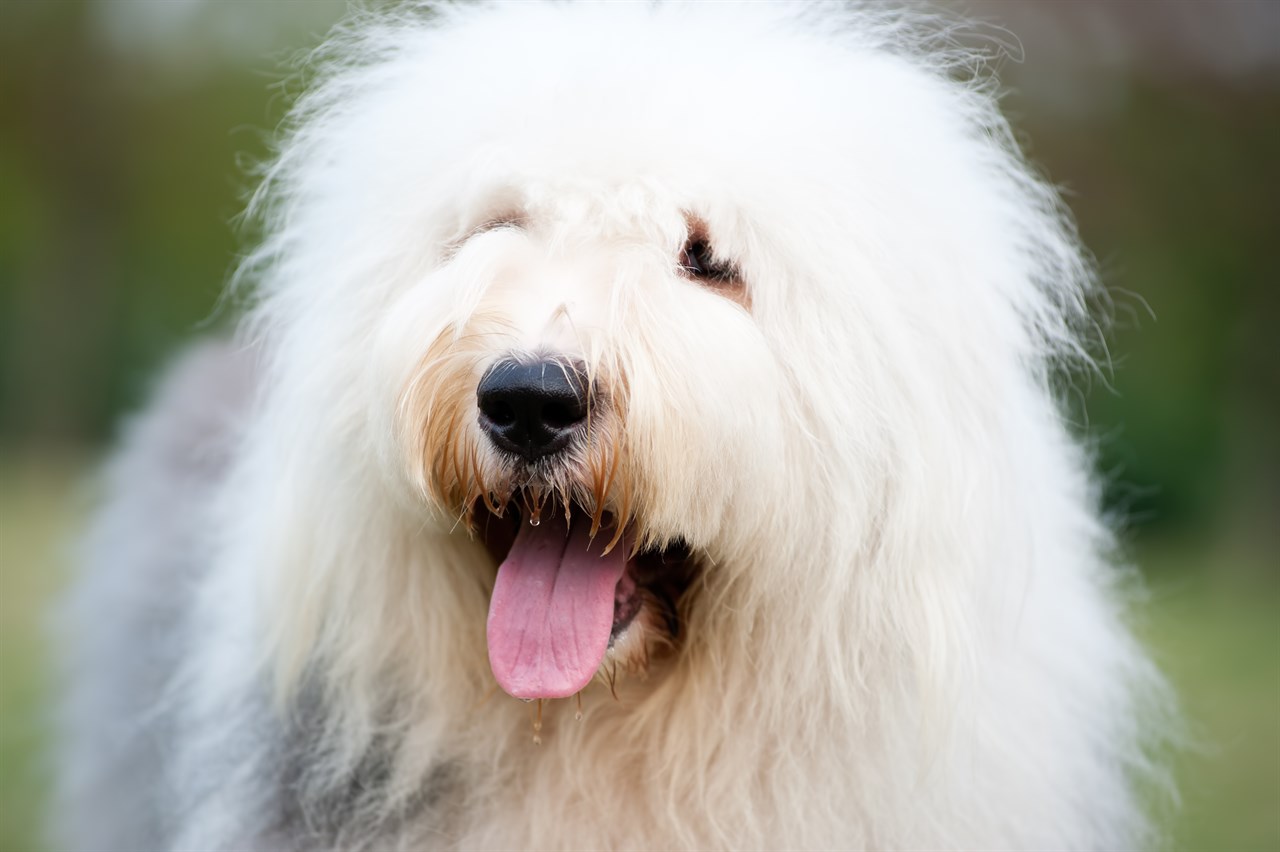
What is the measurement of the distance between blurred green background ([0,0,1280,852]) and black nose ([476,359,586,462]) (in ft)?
4.66

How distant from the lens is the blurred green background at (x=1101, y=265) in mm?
5340

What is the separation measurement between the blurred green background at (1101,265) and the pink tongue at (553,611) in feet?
4.21

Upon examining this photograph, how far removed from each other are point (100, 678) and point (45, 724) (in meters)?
0.66

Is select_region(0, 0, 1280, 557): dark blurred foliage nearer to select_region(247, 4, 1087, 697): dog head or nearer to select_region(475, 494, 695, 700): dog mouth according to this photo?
select_region(247, 4, 1087, 697): dog head

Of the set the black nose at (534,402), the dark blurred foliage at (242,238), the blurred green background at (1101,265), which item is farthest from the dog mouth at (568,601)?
the dark blurred foliage at (242,238)

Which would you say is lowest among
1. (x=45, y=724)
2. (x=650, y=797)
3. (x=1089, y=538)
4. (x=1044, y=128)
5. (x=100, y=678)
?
(x=45, y=724)

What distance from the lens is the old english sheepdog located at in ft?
6.68

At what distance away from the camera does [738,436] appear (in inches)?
79.1

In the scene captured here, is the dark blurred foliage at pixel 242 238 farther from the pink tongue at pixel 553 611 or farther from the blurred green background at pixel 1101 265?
the pink tongue at pixel 553 611

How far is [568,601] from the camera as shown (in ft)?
7.11

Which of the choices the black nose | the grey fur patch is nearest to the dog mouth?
the black nose

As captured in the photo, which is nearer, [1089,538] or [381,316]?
[381,316]

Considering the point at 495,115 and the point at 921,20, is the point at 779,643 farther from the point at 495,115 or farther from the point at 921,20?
the point at 921,20

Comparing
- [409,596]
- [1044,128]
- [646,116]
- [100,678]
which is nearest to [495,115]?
[646,116]
